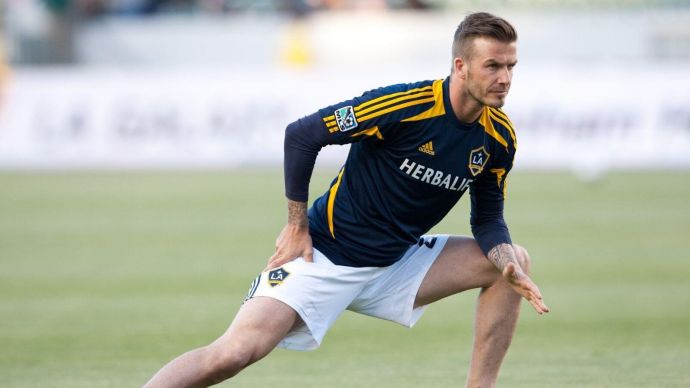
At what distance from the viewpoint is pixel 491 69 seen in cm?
610

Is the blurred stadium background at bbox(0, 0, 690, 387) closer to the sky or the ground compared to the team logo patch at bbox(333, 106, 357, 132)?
closer to the ground

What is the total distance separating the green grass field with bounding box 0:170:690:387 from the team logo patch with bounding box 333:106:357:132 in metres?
2.05

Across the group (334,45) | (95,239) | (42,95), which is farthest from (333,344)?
(334,45)

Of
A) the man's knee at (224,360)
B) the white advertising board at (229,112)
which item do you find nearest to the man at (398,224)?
the man's knee at (224,360)

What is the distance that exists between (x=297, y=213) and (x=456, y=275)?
1050mm

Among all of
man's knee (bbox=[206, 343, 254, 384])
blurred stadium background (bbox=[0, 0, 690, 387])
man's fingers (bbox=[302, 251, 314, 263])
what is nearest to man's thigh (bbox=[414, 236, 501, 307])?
man's fingers (bbox=[302, 251, 314, 263])

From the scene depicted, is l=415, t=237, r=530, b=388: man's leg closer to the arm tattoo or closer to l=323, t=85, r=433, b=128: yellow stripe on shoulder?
the arm tattoo

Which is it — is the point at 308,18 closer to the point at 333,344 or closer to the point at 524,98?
the point at 524,98

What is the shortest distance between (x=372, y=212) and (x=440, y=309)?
13.4 ft

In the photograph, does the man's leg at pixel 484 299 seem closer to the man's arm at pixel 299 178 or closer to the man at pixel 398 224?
the man at pixel 398 224

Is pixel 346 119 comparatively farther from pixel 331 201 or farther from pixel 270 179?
pixel 270 179

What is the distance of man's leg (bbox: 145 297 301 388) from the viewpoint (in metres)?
5.83

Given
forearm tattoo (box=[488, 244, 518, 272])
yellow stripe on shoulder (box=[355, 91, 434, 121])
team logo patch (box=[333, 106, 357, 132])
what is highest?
yellow stripe on shoulder (box=[355, 91, 434, 121])

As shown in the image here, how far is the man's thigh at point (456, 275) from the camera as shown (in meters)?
6.72
